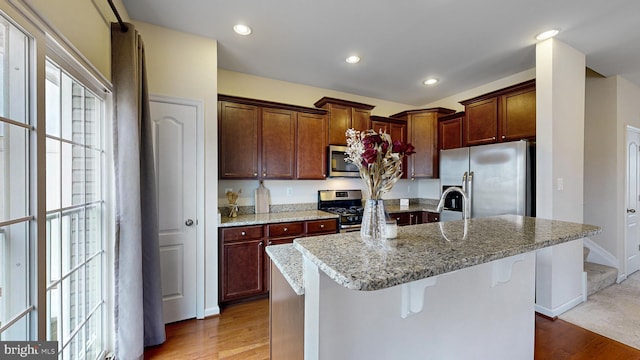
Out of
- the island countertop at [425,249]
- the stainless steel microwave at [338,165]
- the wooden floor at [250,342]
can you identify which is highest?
the stainless steel microwave at [338,165]

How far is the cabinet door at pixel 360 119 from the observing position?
3557 millimetres

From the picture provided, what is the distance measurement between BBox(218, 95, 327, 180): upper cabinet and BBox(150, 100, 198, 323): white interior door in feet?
1.55

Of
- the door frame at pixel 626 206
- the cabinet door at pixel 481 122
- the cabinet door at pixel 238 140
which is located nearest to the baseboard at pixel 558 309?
the door frame at pixel 626 206

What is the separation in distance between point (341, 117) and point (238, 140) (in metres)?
1.46

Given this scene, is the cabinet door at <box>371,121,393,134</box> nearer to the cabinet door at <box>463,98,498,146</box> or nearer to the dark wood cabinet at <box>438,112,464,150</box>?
the dark wood cabinet at <box>438,112,464,150</box>

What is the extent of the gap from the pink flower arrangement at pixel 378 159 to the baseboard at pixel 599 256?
13.5ft

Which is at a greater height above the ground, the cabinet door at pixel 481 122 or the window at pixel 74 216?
the cabinet door at pixel 481 122

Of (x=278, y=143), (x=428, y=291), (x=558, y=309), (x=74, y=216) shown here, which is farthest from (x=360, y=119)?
(x=74, y=216)

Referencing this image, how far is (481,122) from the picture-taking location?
319cm

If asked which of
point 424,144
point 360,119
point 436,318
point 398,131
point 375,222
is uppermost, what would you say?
point 360,119

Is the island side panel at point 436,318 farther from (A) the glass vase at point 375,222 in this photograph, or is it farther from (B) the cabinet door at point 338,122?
(B) the cabinet door at point 338,122

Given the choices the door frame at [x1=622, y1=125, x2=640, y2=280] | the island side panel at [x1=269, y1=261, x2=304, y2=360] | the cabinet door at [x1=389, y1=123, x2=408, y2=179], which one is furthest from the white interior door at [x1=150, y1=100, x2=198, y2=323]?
the door frame at [x1=622, y1=125, x2=640, y2=280]

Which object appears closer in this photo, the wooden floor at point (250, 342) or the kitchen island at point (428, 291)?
the kitchen island at point (428, 291)

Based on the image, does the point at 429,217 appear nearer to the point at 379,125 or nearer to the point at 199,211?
the point at 379,125
